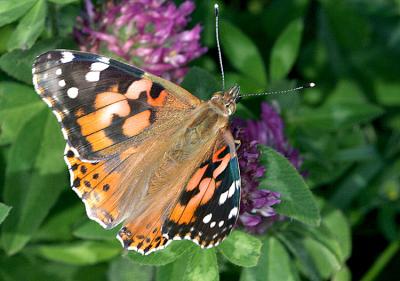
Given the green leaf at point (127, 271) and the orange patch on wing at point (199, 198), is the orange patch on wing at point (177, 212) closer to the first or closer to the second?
the orange patch on wing at point (199, 198)

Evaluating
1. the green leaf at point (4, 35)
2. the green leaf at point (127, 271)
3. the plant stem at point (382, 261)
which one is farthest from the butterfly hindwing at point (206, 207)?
the green leaf at point (4, 35)

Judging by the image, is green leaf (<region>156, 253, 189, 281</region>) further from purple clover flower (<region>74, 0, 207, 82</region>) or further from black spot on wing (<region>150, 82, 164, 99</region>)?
purple clover flower (<region>74, 0, 207, 82</region>)

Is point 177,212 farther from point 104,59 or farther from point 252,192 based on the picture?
point 104,59

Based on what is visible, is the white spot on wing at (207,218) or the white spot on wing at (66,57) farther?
the white spot on wing at (66,57)

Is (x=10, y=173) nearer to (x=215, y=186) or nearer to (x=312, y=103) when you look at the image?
(x=215, y=186)

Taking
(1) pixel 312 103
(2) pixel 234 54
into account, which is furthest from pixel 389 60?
(2) pixel 234 54

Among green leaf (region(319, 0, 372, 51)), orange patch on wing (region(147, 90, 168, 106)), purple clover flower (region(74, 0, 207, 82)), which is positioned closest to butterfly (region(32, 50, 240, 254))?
orange patch on wing (region(147, 90, 168, 106))

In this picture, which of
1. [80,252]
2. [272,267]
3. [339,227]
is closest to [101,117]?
[272,267]
